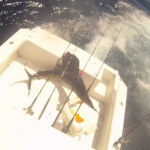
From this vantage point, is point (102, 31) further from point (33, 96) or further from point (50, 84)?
point (33, 96)

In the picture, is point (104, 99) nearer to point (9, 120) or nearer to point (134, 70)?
point (9, 120)

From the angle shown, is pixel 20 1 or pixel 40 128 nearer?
pixel 40 128

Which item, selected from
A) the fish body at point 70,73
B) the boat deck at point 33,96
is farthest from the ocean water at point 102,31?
the fish body at point 70,73

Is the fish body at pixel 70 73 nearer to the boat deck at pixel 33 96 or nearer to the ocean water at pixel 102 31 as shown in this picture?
the boat deck at pixel 33 96

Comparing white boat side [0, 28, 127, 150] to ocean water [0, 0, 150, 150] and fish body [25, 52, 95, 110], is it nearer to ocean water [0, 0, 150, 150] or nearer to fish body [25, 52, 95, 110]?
fish body [25, 52, 95, 110]

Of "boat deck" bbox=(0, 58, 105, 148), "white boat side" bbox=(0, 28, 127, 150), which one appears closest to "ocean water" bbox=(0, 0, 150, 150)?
"white boat side" bbox=(0, 28, 127, 150)

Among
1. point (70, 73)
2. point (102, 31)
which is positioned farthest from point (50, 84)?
point (102, 31)

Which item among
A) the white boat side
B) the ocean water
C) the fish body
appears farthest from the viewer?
the ocean water

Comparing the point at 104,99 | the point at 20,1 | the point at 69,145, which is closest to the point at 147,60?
the point at 104,99
